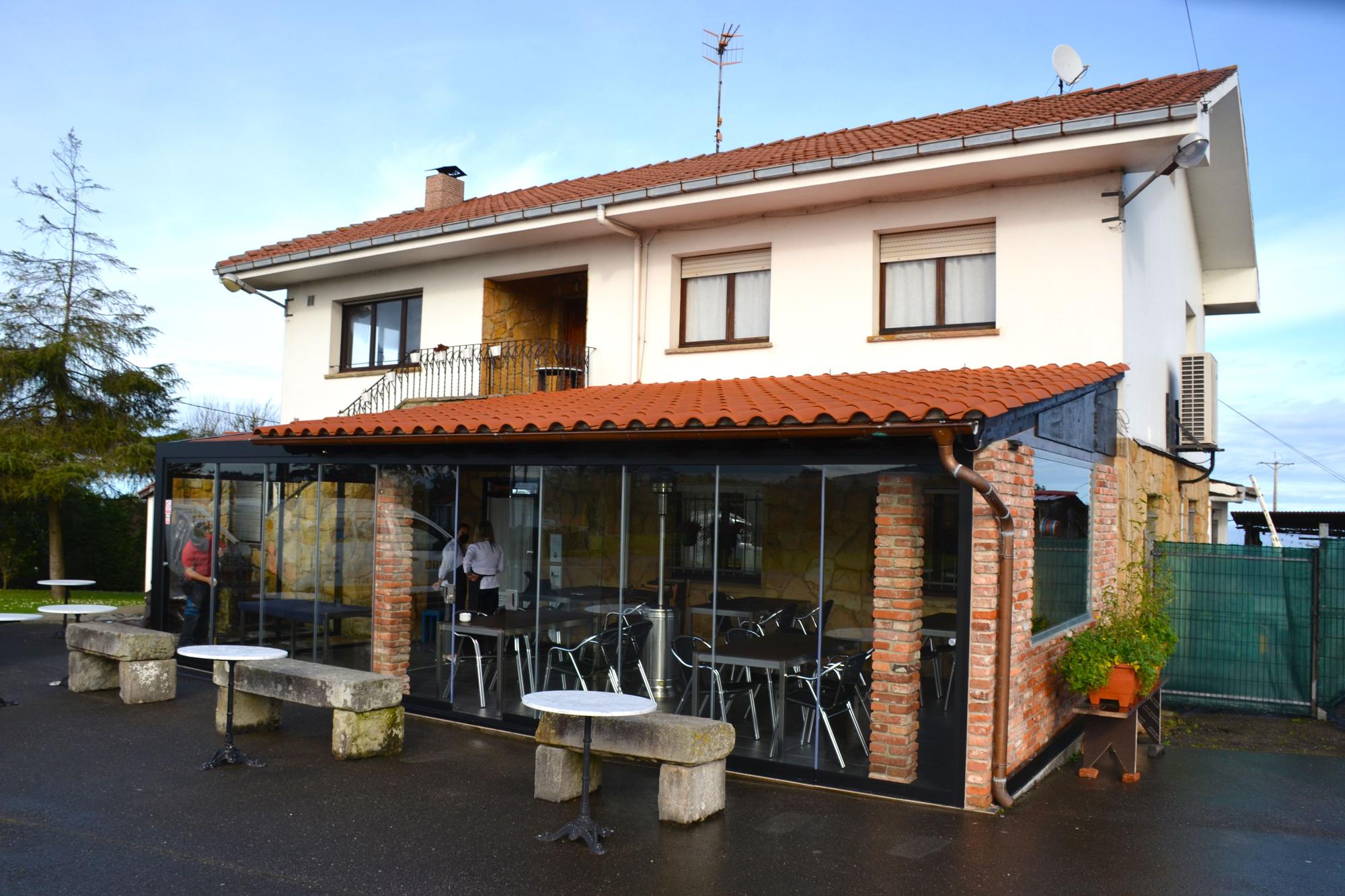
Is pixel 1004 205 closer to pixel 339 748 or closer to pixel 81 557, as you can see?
pixel 339 748

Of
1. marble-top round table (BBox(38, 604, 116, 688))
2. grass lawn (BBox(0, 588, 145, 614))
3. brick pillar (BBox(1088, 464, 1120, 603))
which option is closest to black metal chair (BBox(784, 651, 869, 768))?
brick pillar (BBox(1088, 464, 1120, 603))

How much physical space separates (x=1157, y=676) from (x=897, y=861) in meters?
3.69

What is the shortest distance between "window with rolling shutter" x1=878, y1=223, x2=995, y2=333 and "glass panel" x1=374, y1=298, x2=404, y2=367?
22.8 ft

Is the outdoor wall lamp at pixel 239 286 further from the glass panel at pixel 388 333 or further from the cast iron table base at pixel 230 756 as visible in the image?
the cast iron table base at pixel 230 756

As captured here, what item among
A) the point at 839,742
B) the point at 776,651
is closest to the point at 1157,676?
the point at 839,742

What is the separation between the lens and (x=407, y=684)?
10008mm

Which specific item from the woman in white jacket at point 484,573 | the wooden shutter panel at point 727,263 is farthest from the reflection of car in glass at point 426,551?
the wooden shutter panel at point 727,263

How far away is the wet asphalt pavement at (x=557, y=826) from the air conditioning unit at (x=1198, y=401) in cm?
429

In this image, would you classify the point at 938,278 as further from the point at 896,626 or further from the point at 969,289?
the point at 896,626

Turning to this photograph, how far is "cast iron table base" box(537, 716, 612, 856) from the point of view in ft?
18.8

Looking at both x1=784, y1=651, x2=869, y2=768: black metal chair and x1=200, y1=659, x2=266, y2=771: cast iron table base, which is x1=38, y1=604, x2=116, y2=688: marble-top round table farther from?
x1=784, y1=651, x2=869, y2=768: black metal chair

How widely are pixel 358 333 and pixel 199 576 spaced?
13.9ft

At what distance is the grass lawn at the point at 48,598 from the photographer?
1798 cm

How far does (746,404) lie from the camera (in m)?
7.64
